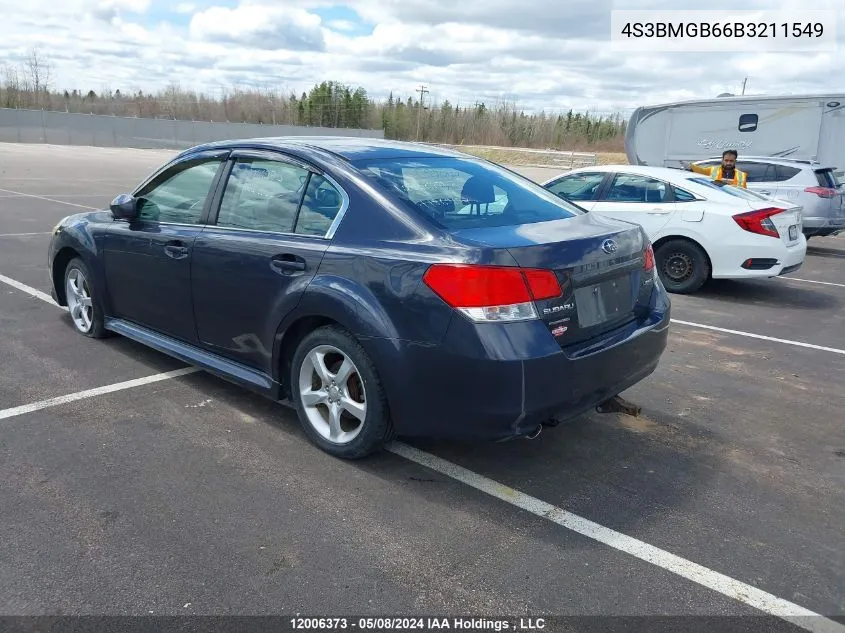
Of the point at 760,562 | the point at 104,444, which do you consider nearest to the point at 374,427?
the point at 104,444

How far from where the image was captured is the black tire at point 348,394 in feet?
11.4

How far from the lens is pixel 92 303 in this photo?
542cm

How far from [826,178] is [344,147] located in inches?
441

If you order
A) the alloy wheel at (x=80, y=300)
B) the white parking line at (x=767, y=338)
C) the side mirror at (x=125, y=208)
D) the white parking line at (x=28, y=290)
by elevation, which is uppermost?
the side mirror at (x=125, y=208)

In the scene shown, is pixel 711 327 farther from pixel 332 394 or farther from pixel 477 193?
pixel 332 394

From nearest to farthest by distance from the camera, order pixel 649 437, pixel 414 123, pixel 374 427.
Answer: pixel 374 427 < pixel 649 437 < pixel 414 123

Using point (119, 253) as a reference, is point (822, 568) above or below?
below

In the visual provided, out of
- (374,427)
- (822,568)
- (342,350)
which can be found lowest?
(822,568)

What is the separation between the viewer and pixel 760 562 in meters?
2.96

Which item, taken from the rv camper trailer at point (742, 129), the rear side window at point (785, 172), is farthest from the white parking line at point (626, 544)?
the rv camper trailer at point (742, 129)

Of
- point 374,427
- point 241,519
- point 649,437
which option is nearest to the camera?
point 241,519

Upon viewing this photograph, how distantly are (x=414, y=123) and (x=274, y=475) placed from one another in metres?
79.7

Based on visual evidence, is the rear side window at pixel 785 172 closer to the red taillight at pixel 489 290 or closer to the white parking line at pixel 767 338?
the white parking line at pixel 767 338

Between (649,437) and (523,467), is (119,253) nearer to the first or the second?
(523,467)
